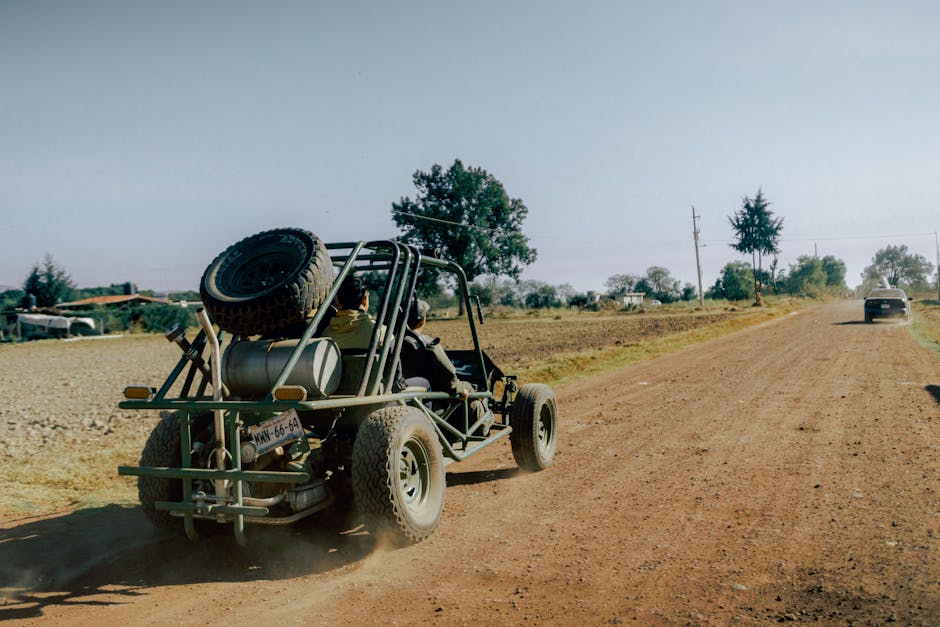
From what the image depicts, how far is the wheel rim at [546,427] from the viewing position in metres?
7.38

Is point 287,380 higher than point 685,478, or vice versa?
point 287,380

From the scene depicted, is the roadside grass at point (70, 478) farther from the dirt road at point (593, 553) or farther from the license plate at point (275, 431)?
the license plate at point (275, 431)

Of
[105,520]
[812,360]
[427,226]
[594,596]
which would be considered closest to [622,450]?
[594,596]

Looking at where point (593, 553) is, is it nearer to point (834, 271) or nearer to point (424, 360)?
point (424, 360)

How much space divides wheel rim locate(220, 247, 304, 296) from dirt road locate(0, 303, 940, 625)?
191cm

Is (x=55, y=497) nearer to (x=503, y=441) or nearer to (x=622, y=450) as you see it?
(x=503, y=441)

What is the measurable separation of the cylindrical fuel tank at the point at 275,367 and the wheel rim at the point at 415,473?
741mm

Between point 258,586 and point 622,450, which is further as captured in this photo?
point 622,450

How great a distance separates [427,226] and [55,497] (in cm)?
6648

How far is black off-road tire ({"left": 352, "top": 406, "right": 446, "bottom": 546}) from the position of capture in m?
4.46

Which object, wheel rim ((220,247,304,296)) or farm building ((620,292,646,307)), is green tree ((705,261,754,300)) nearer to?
farm building ((620,292,646,307))

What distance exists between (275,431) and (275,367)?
52 centimetres

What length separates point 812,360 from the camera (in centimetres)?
1636

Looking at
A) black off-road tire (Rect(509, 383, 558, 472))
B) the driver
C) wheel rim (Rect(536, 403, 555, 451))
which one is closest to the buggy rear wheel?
the driver
